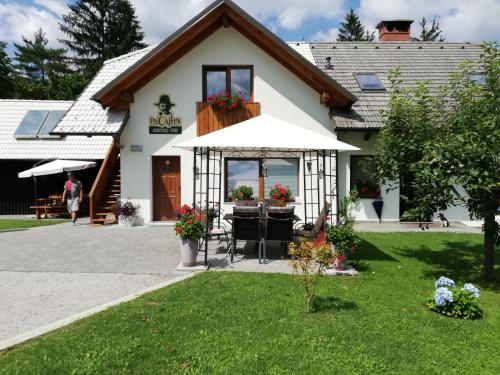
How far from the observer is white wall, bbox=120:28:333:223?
474 inches

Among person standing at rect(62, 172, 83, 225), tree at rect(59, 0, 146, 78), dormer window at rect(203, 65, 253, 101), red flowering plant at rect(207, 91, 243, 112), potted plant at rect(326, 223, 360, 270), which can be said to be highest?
tree at rect(59, 0, 146, 78)

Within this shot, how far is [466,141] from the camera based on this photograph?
221 inches

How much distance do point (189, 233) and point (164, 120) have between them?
6381 mm

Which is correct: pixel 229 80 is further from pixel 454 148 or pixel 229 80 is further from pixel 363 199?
pixel 454 148

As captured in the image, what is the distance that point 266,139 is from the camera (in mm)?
7125

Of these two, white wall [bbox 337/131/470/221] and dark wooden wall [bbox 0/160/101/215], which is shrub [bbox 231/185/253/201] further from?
dark wooden wall [bbox 0/160/101/215]

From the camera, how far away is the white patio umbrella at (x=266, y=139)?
693cm

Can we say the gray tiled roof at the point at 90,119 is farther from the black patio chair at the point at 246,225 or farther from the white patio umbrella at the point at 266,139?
the black patio chair at the point at 246,225

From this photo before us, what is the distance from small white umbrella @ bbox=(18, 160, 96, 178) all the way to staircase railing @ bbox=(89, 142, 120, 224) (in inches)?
56.2

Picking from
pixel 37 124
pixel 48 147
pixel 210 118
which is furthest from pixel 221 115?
pixel 37 124

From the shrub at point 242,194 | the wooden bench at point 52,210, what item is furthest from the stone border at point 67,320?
the wooden bench at point 52,210

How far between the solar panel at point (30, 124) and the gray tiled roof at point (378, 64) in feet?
43.3

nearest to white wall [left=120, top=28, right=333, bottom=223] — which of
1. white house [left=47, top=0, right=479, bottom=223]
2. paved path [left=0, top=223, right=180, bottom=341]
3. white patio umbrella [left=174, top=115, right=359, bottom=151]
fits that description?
white house [left=47, top=0, right=479, bottom=223]

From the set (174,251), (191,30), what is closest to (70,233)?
(174,251)
